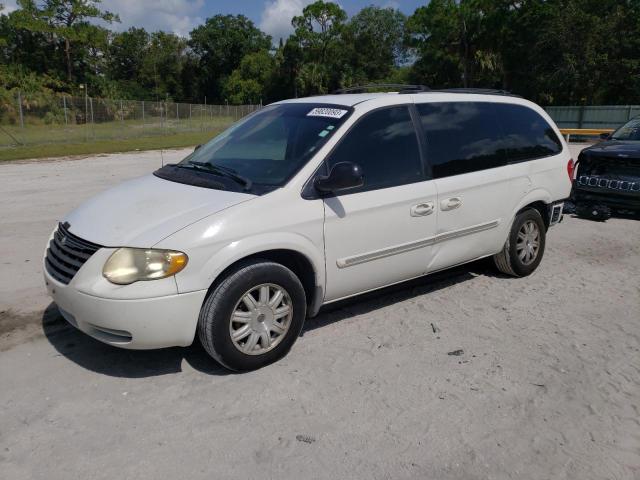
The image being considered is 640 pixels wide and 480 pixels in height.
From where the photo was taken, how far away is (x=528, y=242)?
5719mm

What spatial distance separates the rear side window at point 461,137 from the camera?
471 cm

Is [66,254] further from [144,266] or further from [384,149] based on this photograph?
[384,149]

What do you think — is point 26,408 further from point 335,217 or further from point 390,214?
point 390,214

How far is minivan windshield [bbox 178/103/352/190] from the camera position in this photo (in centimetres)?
409

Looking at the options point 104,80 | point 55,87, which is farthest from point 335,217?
point 104,80

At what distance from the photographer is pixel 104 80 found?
6419cm

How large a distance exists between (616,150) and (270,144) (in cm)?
615

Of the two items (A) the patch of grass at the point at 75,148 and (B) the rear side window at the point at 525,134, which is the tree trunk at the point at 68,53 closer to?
(A) the patch of grass at the point at 75,148

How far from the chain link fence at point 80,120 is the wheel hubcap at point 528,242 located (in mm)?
Result: 20795

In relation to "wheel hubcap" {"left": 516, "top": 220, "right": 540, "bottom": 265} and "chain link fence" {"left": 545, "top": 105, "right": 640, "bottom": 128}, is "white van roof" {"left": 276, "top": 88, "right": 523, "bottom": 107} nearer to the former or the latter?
"wheel hubcap" {"left": 516, "top": 220, "right": 540, "bottom": 265}

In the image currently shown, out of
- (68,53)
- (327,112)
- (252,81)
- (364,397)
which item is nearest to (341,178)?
(327,112)

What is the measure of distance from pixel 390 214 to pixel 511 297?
1.71m

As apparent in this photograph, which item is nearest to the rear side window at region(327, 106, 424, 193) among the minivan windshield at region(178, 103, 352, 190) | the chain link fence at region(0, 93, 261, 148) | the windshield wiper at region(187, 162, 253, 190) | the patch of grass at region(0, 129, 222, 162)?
the minivan windshield at region(178, 103, 352, 190)

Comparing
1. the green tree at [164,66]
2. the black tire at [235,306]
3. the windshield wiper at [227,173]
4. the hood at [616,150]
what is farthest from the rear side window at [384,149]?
the green tree at [164,66]
